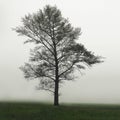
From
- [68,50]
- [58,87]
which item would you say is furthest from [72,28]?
[58,87]

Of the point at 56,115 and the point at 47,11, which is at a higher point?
the point at 47,11

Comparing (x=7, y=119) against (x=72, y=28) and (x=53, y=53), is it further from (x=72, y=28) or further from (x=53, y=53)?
(x=72, y=28)

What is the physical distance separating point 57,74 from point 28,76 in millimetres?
3835

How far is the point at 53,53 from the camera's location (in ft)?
127

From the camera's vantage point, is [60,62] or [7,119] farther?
[60,62]

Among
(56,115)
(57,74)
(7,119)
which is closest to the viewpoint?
(7,119)

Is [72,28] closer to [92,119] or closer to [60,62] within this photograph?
[60,62]

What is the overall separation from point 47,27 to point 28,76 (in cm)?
690

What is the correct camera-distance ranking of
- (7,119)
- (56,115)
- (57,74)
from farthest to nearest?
(57,74), (56,115), (7,119)

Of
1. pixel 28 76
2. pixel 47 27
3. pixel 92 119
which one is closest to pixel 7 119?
pixel 92 119

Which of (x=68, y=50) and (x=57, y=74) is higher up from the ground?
(x=68, y=50)

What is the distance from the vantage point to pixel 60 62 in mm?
38594

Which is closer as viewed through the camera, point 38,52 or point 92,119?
point 92,119

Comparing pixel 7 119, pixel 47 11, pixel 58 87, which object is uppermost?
pixel 47 11
